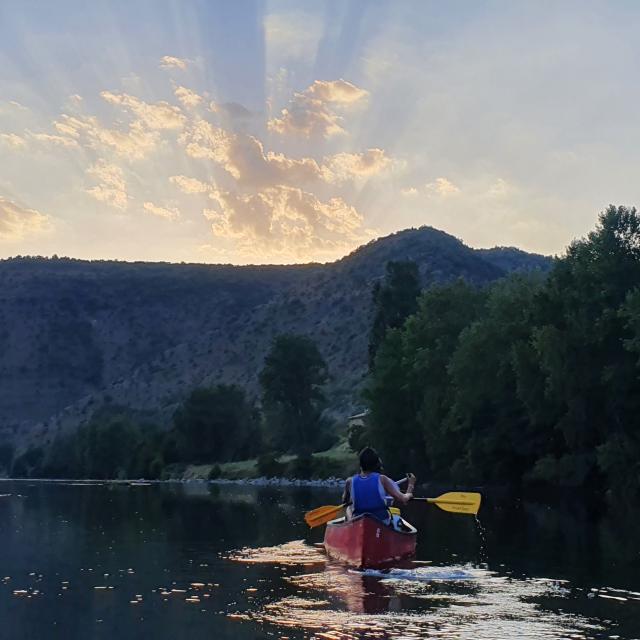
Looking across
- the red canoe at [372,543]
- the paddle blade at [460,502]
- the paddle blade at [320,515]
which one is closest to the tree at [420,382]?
the paddle blade at [460,502]

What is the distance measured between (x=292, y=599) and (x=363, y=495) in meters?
6.32

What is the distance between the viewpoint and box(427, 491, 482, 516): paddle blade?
105 ft

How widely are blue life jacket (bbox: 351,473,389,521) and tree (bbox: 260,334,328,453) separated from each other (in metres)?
83.2

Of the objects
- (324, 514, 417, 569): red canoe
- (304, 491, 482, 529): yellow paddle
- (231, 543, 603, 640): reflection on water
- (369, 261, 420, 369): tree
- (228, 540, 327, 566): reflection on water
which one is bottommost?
(231, 543, 603, 640): reflection on water

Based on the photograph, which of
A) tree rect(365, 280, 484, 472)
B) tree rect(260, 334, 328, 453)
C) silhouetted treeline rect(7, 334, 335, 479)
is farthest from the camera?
silhouetted treeline rect(7, 334, 335, 479)

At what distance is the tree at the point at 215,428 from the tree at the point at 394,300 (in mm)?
26176

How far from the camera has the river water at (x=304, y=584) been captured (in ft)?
55.8

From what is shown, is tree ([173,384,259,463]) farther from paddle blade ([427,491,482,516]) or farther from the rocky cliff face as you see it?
paddle blade ([427,491,482,516])

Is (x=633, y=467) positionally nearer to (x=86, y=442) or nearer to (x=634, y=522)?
(x=634, y=522)

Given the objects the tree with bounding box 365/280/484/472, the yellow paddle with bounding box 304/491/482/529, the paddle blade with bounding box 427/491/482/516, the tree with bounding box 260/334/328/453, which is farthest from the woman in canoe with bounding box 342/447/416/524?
the tree with bounding box 260/334/328/453

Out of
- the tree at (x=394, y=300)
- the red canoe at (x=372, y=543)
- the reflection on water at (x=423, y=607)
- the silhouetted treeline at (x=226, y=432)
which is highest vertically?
the tree at (x=394, y=300)

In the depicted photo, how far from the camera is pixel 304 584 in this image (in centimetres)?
2220

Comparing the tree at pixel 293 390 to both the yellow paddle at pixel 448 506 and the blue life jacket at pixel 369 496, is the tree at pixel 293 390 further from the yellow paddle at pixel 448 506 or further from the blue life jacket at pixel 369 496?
the blue life jacket at pixel 369 496

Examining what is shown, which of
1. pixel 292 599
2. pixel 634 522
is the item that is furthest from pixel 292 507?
pixel 292 599
